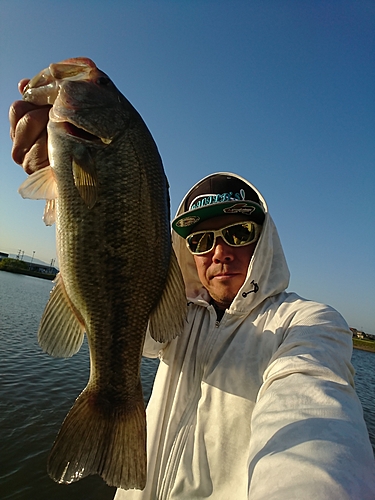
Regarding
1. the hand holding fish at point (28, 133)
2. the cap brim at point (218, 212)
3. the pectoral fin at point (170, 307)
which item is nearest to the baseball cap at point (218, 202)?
the cap brim at point (218, 212)

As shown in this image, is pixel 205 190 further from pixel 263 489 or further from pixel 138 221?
pixel 263 489

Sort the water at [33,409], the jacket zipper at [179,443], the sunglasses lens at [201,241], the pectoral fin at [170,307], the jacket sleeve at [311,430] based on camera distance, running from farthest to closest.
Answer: the water at [33,409] → the sunglasses lens at [201,241] → the jacket zipper at [179,443] → the pectoral fin at [170,307] → the jacket sleeve at [311,430]

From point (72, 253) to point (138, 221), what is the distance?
414mm

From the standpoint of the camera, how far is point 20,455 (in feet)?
23.1

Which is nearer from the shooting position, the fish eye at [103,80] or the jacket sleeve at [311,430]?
the jacket sleeve at [311,430]

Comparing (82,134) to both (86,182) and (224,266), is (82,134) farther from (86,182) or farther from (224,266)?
(224,266)

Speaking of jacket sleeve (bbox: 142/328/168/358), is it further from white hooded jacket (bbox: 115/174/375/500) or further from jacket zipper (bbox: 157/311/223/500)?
jacket zipper (bbox: 157/311/223/500)

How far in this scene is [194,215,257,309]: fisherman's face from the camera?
2832 mm

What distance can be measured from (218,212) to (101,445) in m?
1.97

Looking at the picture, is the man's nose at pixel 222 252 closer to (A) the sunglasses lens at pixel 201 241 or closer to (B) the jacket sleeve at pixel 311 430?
(A) the sunglasses lens at pixel 201 241

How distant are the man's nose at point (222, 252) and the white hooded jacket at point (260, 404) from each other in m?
0.24

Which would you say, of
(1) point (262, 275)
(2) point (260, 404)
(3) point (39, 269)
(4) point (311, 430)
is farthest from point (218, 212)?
(3) point (39, 269)

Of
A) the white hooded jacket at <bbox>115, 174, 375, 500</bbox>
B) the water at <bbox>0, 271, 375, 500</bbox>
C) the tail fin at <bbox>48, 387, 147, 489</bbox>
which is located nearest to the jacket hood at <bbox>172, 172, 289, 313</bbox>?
the white hooded jacket at <bbox>115, 174, 375, 500</bbox>

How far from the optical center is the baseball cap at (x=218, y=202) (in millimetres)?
2836
